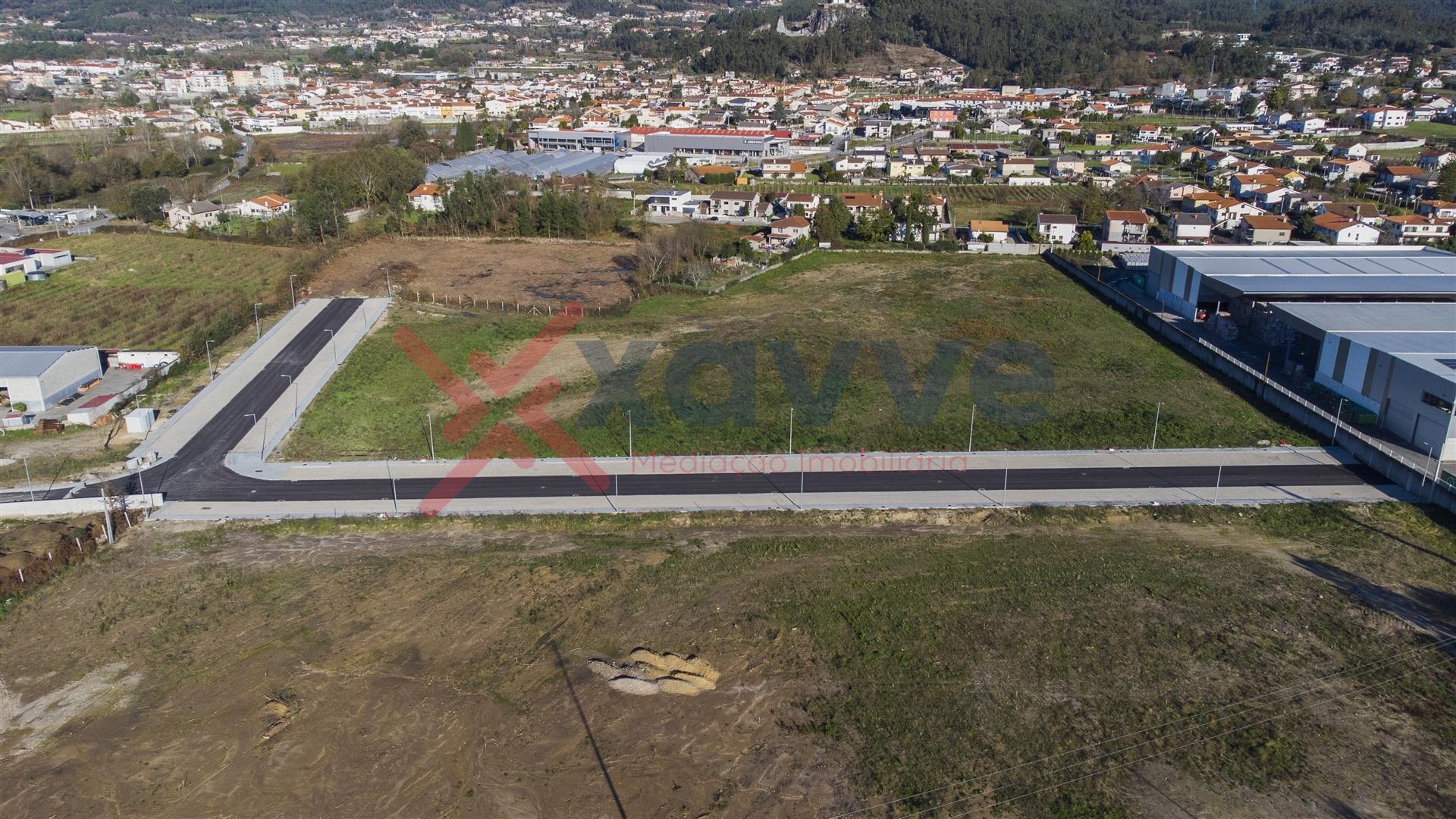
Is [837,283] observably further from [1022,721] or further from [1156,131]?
[1156,131]

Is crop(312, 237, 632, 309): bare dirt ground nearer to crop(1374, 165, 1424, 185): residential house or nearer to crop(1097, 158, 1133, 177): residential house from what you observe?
crop(1097, 158, 1133, 177): residential house

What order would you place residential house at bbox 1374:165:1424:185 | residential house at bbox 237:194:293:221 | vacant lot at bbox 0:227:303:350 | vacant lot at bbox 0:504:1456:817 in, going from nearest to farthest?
vacant lot at bbox 0:504:1456:817 < vacant lot at bbox 0:227:303:350 < residential house at bbox 237:194:293:221 < residential house at bbox 1374:165:1424:185

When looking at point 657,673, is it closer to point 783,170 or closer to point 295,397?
point 295,397

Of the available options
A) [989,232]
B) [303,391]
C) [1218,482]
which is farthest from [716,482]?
[989,232]

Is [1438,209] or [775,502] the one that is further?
[1438,209]

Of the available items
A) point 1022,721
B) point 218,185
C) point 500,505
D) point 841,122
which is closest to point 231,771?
point 500,505

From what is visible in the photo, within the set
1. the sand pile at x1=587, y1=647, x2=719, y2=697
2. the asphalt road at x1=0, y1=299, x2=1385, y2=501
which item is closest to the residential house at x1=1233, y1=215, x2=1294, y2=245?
the asphalt road at x1=0, y1=299, x2=1385, y2=501

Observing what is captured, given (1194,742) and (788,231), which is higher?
(788,231)
